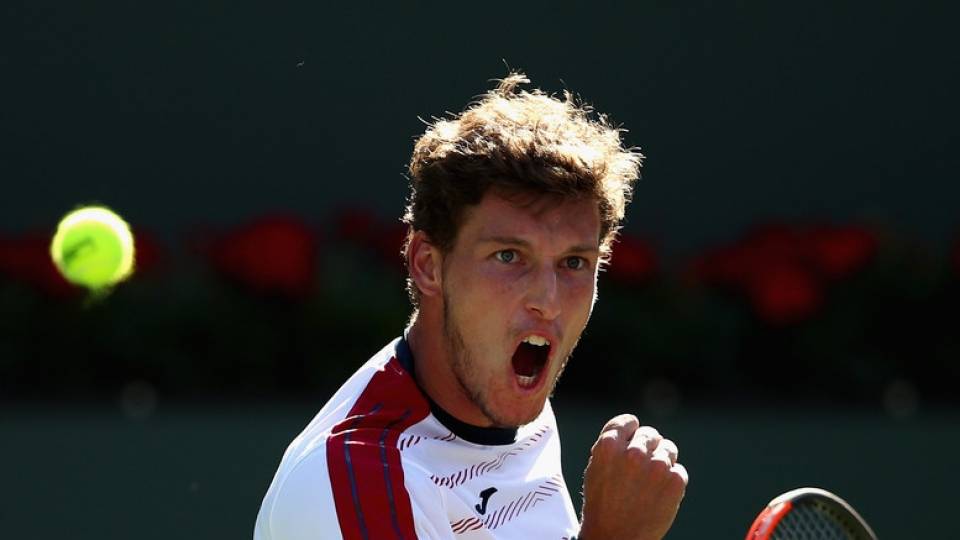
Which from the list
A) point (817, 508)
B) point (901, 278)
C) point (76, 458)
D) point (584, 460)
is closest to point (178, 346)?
point (76, 458)

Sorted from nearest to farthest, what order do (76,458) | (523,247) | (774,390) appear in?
(523,247) < (76,458) < (774,390)

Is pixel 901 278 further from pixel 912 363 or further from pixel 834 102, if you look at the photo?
pixel 834 102

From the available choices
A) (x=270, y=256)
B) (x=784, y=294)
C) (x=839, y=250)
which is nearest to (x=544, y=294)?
(x=270, y=256)

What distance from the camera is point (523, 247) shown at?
268 centimetres

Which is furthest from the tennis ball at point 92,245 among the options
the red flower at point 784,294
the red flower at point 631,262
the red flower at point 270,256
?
the red flower at point 784,294

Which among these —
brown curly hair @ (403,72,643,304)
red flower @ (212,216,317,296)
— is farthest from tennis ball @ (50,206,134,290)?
red flower @ (212,216,317,296)

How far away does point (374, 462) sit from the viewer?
252 cm

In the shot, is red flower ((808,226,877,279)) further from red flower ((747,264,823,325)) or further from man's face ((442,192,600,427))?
man's face ((442,192,600,427))

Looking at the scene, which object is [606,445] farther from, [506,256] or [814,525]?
[814,525]

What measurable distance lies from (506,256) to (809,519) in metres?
1.07

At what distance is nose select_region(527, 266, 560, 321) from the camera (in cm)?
269

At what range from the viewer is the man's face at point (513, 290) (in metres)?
2.68

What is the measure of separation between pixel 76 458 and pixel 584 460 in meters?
1.82

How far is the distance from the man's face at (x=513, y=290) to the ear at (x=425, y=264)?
0.03 meters
